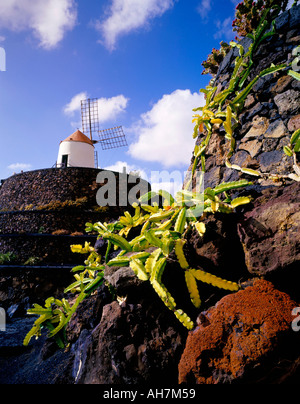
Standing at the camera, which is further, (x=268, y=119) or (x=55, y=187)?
(x=55, y=187)

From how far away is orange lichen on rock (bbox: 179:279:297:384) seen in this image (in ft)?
3.19

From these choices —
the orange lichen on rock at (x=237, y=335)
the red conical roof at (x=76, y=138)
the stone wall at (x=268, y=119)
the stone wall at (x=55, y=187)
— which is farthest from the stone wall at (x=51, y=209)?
the red conical roof at (x=76, y=138)

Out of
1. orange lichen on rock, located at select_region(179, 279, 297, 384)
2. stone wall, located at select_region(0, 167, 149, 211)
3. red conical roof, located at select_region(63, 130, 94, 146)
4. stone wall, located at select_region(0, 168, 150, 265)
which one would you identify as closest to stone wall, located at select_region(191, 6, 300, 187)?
orange lichen on rock, located at select_region(179, 279, 297, 384)

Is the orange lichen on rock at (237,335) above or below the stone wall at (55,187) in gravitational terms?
below

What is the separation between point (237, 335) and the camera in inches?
41.6

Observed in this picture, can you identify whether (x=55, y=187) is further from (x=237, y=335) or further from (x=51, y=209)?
(x=237, y=335)

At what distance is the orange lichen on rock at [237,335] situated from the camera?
97cm

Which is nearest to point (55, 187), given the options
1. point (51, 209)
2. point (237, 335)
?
point (51, 209)

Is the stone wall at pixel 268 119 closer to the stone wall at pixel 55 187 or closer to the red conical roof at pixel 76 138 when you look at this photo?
the stone wall at pixel 55 187

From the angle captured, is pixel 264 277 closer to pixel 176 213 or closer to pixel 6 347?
pixel 176 213

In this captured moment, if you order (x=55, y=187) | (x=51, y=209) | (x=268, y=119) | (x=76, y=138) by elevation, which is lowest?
(x=268, y=119)

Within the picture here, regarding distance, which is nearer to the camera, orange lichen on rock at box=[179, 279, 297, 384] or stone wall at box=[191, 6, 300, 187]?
orange lichen on rock at box=[179, 279, 297, 384]

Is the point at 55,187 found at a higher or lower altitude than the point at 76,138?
lower

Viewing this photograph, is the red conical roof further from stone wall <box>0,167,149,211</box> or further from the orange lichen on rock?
the orange lichen on rock
